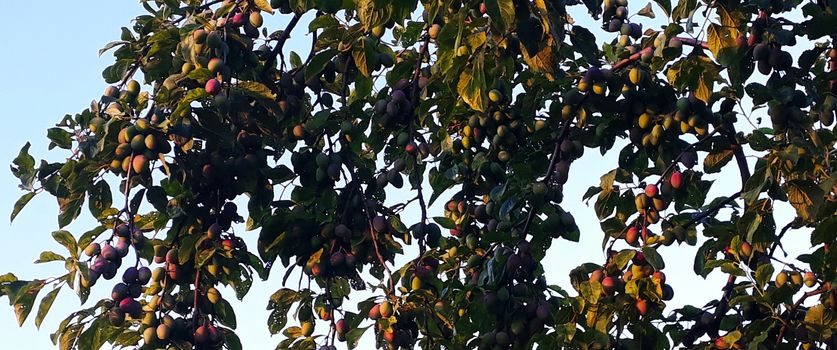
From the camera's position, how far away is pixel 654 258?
368 cm

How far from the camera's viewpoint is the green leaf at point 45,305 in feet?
12.4

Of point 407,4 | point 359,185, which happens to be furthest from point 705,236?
point 407,4

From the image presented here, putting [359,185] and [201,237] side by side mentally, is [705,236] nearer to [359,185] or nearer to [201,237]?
[359,185]

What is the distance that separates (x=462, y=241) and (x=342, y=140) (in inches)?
29.0

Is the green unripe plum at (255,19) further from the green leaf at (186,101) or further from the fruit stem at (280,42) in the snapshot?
the green leaf at (186,101)

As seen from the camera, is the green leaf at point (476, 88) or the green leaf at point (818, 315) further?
the green leaf at point (818, 315)

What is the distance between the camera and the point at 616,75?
4102 mm

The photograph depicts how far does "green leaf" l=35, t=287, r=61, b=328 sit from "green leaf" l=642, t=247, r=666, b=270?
196 cm

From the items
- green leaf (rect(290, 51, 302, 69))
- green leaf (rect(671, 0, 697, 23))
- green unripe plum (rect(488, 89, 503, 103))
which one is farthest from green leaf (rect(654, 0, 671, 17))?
green leaf (rect(290, 51, 302, 69))

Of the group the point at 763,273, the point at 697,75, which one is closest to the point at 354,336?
the point at 763,273

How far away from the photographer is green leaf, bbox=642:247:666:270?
3670 millimetres

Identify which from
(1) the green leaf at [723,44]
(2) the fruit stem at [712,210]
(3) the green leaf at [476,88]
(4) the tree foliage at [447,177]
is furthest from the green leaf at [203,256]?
(1) the green leaf at [723,44]

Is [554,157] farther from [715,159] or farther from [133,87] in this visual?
[133,87]

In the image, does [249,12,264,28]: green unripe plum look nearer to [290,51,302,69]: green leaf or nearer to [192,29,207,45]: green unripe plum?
[192,29,207,45]: green unripe plum
